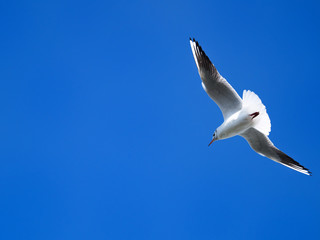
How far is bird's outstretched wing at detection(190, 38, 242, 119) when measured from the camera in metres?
5.65

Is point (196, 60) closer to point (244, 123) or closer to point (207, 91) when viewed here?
point (207, 91)

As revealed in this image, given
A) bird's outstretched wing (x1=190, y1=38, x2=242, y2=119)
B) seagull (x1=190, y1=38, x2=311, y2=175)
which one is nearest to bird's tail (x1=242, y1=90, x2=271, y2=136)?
seagull (x1=190, y1=38, x2=311, y2=175)

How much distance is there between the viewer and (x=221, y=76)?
564 cm

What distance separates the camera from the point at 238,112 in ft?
19.1

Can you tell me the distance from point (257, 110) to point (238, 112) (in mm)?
349

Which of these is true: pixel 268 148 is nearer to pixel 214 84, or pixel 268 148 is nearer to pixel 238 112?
pixel 238 112

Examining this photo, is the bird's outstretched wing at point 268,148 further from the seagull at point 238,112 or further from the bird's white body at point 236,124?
the bird's white body at point 236,124

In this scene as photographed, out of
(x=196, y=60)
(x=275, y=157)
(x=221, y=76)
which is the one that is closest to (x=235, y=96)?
(x=221, y=76)

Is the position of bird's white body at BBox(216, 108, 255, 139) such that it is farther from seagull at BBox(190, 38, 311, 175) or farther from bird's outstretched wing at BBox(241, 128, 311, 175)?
bird's outstretched wing at BBox(241, 128, 311, 175)

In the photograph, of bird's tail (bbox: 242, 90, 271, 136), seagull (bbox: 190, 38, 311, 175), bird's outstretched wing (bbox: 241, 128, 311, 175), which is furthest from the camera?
bird's outstretched wing (bbox: 241, 128, 311, 175)

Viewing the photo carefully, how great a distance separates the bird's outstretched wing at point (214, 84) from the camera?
5652 mm

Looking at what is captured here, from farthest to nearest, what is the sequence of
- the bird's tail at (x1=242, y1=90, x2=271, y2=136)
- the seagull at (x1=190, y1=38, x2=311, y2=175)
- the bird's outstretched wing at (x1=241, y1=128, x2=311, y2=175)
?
the bird's outstretched wing at (x1=241, y1=128, x2=311, y2=175) → the seagull at (x1=190, y1=38, x2=311, y2=175) → the bird's tail at (x1=242, y1=90, x2=271, y2=136)

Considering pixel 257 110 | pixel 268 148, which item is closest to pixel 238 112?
pixel 257 110

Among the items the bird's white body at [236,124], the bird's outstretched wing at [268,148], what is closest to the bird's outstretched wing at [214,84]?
the bird's white body at [236,124]
